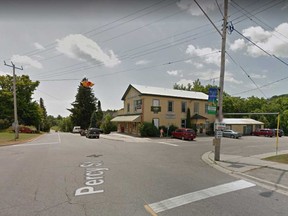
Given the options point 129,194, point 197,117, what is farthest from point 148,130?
point 129,194

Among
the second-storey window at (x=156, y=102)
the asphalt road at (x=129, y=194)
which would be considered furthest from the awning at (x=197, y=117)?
the asphalt road at (x=129, y=194)

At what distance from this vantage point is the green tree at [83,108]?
54.5 metres

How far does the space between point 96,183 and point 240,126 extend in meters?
42.4

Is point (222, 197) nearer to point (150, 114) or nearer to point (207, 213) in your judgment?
point (207, 213)

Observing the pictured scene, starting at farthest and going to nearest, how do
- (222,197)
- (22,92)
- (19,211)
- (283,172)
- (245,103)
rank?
(245,103) → (22,92) → (283,172) → (222,197) → (19,211)

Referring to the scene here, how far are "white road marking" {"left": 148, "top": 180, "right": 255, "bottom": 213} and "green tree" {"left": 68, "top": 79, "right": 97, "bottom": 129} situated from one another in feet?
166

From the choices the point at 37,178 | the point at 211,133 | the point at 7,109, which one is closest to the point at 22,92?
the point at 7,109

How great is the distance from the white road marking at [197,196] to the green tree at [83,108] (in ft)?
166

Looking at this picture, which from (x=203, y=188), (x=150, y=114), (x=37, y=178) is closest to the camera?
(x=203, y=188)

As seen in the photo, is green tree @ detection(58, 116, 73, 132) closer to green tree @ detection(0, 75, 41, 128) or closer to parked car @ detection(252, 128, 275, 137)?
green tree @ detection(0, 75, 41, 128)

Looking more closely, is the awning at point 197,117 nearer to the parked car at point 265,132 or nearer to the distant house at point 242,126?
the distant house at point 242,126

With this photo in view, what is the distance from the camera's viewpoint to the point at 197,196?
5.88m

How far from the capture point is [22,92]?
48062 millimetres

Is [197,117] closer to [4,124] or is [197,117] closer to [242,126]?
[242,126]
